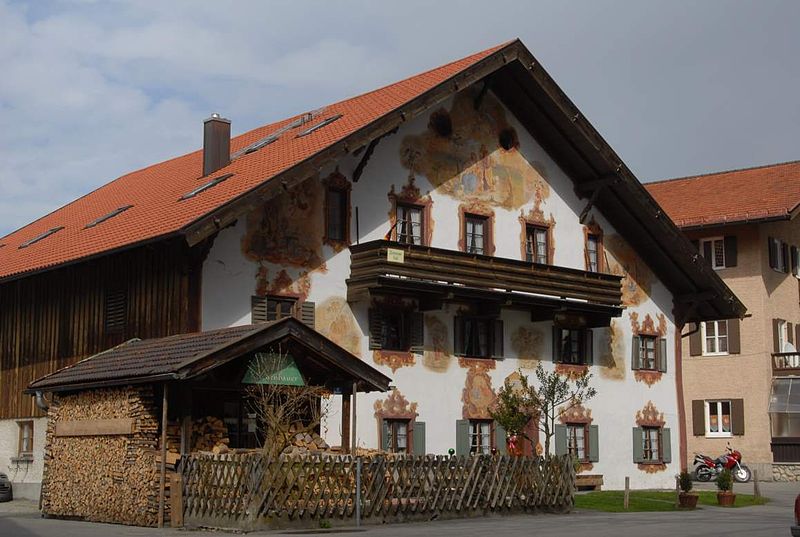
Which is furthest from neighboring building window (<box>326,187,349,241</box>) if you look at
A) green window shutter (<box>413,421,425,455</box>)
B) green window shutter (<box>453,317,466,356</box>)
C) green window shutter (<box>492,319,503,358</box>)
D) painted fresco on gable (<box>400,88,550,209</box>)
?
green window shutter (<box>492,319,503,358</box>)

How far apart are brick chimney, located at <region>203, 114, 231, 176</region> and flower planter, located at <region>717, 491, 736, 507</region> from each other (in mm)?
15413

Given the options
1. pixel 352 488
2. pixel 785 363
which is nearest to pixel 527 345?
pixel 352 488

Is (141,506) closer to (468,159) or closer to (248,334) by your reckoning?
(248,334)

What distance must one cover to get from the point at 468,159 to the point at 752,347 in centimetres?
1800

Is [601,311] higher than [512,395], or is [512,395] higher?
[601,311]

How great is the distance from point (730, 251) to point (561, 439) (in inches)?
616

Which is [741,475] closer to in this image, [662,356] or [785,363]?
[785,363]

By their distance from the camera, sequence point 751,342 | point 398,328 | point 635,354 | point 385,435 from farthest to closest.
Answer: point 751,342, point 635,354, point 398,328, point 385,435

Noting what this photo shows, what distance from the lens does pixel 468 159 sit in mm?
34844

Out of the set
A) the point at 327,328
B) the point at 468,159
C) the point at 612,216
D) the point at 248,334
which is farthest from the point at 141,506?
the point at 612,216

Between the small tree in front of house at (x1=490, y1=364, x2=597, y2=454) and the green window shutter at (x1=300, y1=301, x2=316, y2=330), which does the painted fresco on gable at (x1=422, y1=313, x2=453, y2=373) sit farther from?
the green window shutter at (x1=300, y1=301, x2=316, y2=330)

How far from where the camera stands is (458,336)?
33.8 meters

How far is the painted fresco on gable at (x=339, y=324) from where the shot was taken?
101 feet

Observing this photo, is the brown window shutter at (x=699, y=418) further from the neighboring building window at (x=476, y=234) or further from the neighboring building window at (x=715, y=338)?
the neighboring building window at (x=476, y=234)
